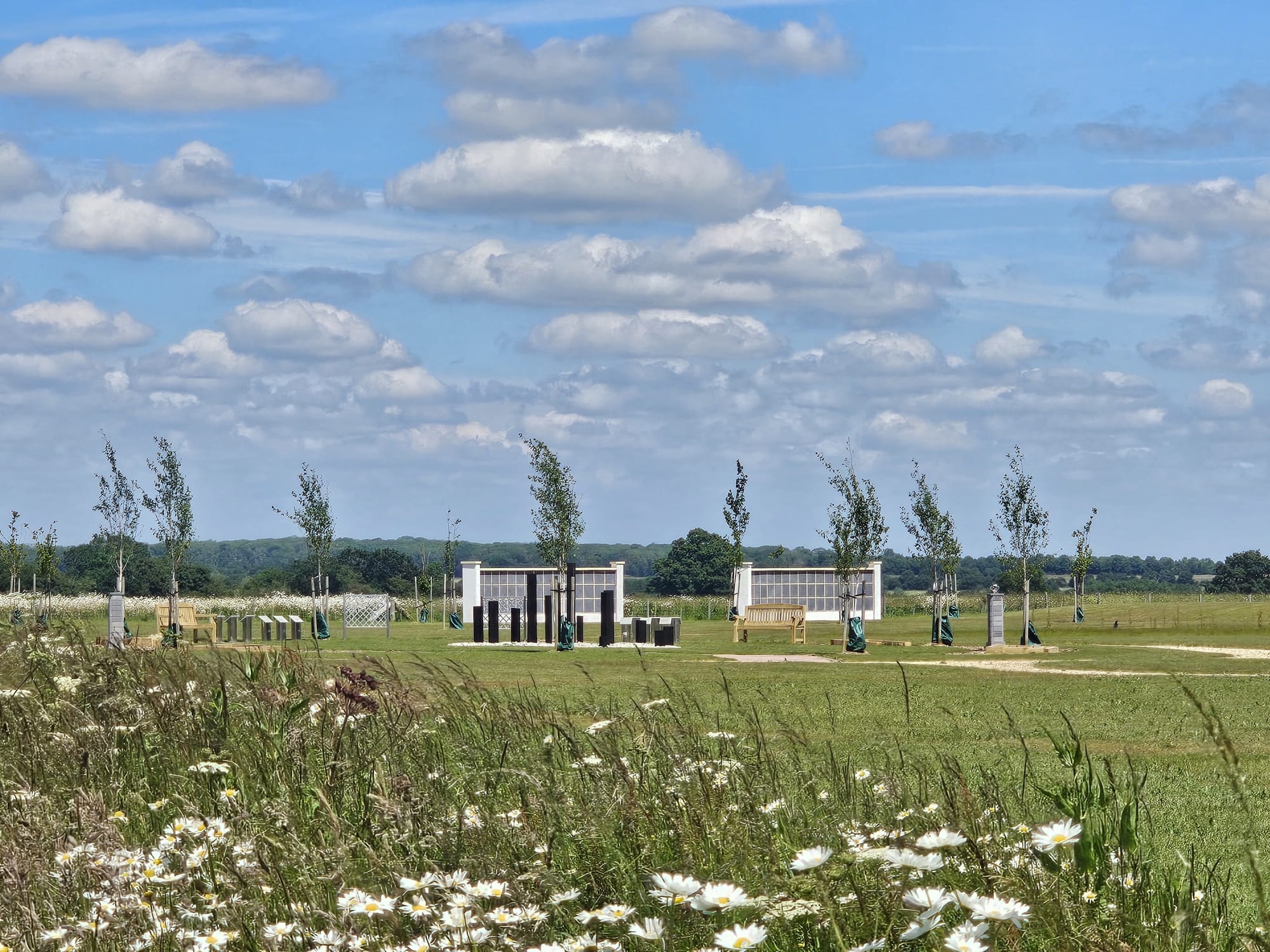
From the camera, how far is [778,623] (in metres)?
35.2

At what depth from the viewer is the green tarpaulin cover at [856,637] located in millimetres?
29469

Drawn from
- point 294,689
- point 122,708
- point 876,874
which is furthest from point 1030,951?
point 122,708

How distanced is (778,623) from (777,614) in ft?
3.83

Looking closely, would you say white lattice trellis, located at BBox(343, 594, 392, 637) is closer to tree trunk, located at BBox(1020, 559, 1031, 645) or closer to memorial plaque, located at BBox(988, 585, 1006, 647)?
tree trunk, located at BBox(1020, 559, 1031, 645)

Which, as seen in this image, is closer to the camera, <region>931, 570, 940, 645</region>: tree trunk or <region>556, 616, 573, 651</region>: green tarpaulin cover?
<region>556, 616, 573, 651</region>: green tarpaulin cover

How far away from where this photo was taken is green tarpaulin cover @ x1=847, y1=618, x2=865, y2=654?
2947 cm

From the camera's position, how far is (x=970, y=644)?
108 feet

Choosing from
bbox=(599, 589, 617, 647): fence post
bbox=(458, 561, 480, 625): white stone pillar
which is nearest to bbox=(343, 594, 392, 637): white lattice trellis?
bbox=(458, 561, 480, 625): white stone pillar

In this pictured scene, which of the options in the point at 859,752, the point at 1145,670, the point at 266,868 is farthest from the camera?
the point at 1145,670

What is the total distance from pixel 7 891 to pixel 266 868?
0.98 metres

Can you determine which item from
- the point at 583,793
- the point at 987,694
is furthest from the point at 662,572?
the point at 583,793

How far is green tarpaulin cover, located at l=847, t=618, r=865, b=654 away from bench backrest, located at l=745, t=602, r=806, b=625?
470 centimetres

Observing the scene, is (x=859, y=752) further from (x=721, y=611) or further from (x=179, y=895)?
(x=721, y=611)

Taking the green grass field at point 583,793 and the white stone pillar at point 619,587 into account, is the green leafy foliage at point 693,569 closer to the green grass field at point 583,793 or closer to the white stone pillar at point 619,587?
the white stone pillar at point 619,587
